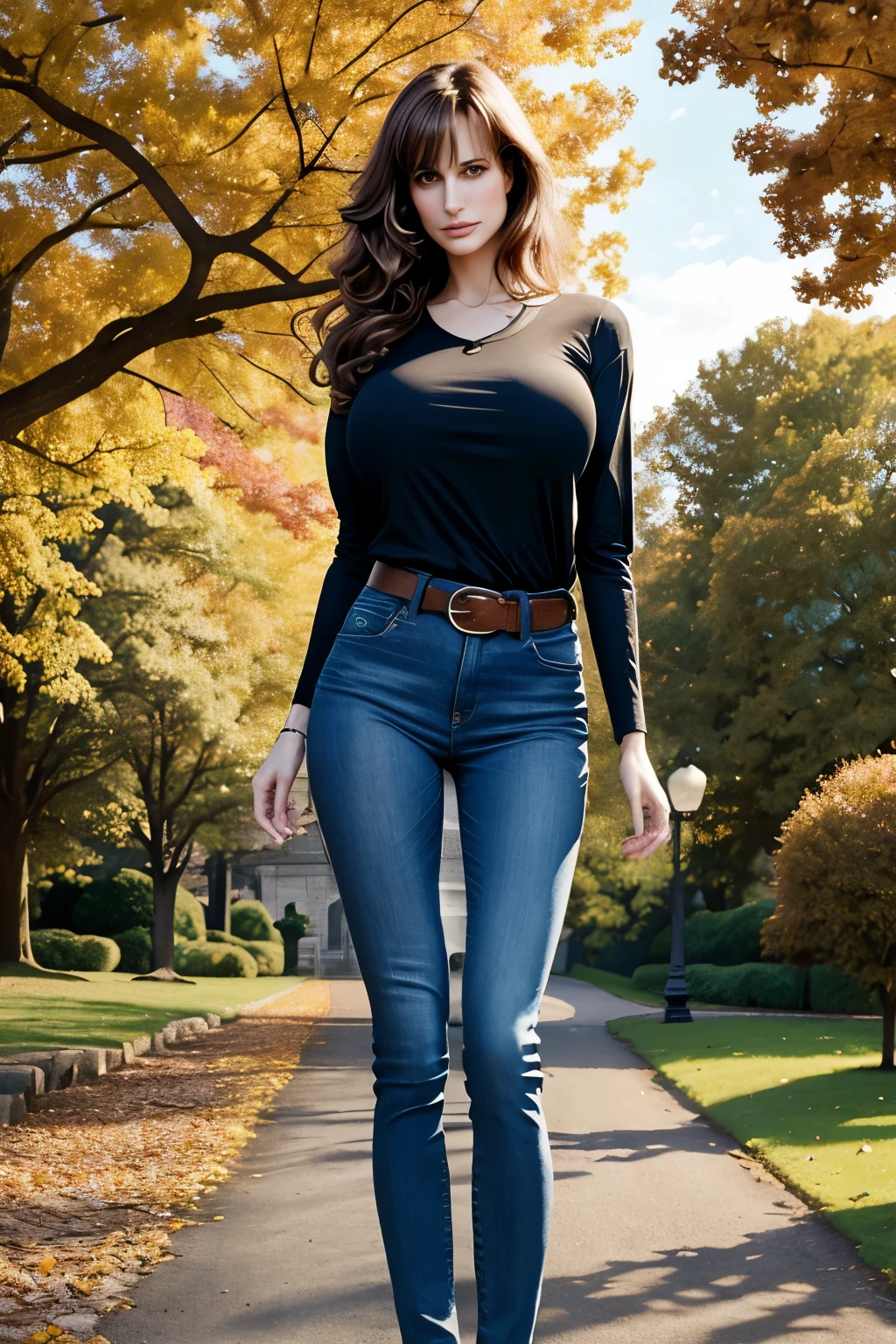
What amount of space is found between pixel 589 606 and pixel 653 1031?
17081 mm

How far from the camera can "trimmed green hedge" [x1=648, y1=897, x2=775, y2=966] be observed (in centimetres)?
2934

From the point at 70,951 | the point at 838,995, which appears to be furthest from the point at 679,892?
the point at 70,951

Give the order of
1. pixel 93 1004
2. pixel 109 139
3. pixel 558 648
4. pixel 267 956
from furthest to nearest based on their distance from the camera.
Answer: pixel 267 956 → pixel 93 1004 → pixel 109 139 → pixel 558 648

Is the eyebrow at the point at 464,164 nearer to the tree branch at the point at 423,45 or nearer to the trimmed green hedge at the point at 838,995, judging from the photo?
the tree branch at the point at 423,45

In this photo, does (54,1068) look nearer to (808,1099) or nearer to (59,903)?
(808,1099)

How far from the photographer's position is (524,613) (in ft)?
8.23

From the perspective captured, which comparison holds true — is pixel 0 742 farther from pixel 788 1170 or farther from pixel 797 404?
pixel 788 1170

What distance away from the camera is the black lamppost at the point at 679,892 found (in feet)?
65.4

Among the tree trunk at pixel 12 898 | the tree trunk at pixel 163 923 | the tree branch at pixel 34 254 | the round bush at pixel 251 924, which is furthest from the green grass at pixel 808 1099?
the round bush at pixel 251 924

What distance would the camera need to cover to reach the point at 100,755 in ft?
86.8

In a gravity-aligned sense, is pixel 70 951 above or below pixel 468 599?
below

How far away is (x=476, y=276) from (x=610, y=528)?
589mm

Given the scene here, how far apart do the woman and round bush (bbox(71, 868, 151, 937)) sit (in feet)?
105

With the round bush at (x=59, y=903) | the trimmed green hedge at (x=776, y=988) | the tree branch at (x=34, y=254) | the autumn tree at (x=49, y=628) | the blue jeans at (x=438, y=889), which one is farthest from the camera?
the round bush at (x=59, y=903)
